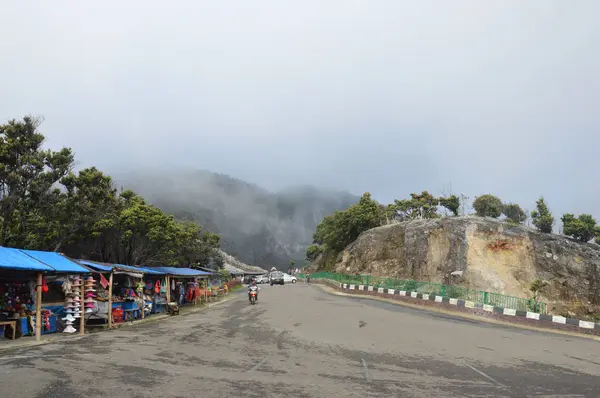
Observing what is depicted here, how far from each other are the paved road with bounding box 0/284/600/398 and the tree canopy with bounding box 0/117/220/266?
28.9 ft

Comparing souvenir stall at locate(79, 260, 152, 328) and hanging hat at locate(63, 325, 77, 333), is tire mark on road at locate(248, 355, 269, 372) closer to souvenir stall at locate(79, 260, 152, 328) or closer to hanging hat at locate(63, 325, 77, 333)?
hanging hat at locate(63, 325, 77, 333)

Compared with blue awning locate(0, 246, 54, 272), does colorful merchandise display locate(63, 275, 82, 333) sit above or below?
below

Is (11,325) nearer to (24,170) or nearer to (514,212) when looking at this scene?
(24,170)

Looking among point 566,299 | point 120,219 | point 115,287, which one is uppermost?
point 120,219

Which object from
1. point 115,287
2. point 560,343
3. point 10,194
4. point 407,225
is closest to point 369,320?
point 560,343

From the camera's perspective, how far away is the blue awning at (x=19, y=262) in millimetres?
11617

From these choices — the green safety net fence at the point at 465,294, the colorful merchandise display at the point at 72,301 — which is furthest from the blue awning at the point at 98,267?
the green safety net fence at the point at 465,294

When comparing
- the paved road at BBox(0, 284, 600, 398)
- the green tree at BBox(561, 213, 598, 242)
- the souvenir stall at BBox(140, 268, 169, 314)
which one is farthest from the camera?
the green tree at BBox(561, 213, 598, 242)

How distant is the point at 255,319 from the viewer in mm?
18344

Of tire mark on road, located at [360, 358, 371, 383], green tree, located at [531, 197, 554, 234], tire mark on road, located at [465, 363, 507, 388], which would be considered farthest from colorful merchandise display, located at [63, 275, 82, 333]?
green tree, located at [531, 197, 554, 234]

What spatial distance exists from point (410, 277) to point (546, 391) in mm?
36872

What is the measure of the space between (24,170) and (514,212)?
46.0 metres

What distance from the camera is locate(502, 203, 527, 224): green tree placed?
1806 inches

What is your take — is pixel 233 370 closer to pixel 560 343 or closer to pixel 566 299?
pixel 560 343
